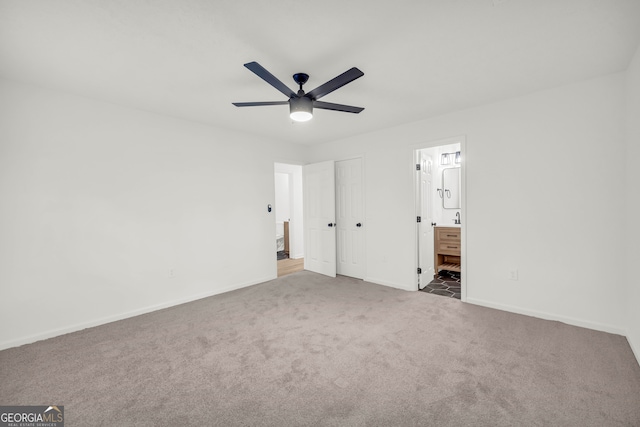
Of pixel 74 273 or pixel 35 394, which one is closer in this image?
pixel 35 394

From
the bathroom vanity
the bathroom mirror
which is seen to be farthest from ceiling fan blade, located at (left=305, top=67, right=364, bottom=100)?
the bathroom mirror

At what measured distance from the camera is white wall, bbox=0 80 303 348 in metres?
2.57


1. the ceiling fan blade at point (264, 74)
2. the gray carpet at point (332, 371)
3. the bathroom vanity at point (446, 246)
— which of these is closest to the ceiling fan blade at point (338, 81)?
the ceiling fan blade at point (264, 74)

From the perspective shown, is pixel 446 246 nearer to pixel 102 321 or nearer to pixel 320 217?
pixel 320 217

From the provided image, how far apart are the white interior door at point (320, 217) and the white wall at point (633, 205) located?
Answer: 350 cm

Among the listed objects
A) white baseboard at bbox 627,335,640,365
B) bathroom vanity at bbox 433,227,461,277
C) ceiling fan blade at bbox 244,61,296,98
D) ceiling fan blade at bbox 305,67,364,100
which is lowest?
white baseboard at bbox 627,335,640,365

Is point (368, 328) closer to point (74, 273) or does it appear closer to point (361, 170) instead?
point (361, 170)

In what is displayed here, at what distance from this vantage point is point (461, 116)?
3479mm

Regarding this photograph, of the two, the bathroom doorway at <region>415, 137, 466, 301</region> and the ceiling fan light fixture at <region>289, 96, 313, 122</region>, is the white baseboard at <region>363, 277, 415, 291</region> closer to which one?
the bathroom doorway at <region>415, 137, 466, 301</region>

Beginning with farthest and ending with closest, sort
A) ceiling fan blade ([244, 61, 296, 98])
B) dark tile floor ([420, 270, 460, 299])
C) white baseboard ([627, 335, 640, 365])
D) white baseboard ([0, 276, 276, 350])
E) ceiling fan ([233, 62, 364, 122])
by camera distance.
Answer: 1. dark tile floor ([420, 270, 460, 299])
2. white baseboard ([0, 276, 276, 350])
3. white baseboard ([627, 335, 640, 365])
4. ceiling fan ([233, 62, 364, 122])
5. ceiling fan blade ([244, 61, 296, 98])

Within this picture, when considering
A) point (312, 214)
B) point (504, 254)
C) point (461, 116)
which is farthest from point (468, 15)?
point (312, 214)

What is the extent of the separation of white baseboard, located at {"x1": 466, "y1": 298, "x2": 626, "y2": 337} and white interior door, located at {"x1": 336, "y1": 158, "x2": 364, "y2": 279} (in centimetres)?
187

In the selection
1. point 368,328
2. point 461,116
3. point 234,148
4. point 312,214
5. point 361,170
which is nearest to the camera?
point 368,328

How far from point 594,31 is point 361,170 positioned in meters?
2.99
